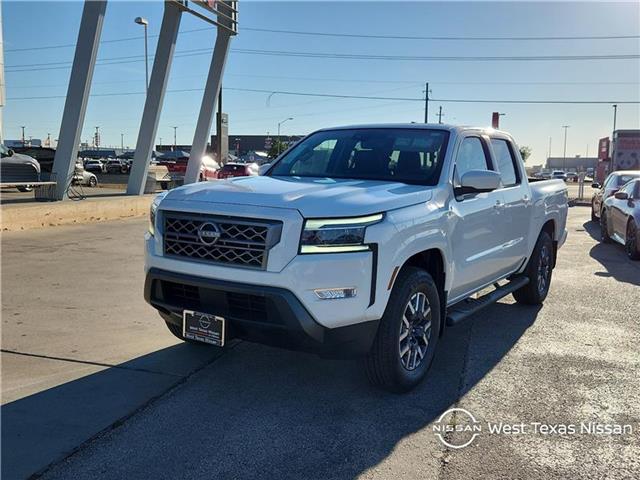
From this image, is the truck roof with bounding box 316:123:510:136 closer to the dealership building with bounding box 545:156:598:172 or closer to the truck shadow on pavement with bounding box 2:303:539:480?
the truck shadow on pavement with bounding box 2:303:539:480

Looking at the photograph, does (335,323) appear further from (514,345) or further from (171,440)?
(514,345)

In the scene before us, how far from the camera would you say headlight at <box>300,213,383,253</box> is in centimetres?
351

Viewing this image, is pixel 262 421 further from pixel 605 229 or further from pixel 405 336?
pixel 605 229

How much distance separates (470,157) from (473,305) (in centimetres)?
131

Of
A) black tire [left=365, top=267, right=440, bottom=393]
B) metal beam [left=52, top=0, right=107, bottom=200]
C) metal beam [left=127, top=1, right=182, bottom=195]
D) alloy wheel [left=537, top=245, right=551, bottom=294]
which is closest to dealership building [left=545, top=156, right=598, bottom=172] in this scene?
metal beam [left=127, top=1, right=182, bottom=195]

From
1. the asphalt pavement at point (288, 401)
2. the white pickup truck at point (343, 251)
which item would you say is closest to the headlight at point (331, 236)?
the white pickup truck at point (343, 251)

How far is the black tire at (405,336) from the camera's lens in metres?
3.78

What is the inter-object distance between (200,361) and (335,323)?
164cm

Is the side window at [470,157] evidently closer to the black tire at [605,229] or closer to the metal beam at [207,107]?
the black tire at [605,229]

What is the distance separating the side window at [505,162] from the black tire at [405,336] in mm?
2084

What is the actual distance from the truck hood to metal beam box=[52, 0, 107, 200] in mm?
10513

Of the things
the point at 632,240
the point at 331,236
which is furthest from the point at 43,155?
the point at 331,236

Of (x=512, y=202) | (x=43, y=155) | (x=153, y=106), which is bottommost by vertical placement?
(x=512, y=202)

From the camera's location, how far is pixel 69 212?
12.8 m
